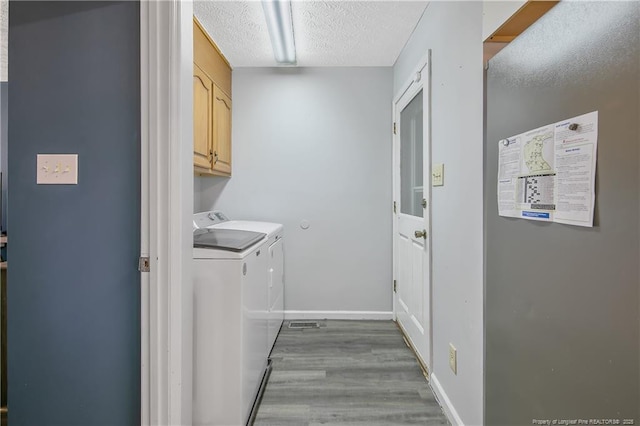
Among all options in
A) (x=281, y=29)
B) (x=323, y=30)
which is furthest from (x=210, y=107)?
(x=323, y=30)

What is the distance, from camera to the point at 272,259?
241cm

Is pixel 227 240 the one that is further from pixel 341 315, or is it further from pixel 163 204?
pixel 341 315

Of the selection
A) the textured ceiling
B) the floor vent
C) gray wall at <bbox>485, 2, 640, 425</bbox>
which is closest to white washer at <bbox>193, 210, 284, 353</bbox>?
the floor vent

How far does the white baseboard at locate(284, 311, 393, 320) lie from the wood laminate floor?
299 mm

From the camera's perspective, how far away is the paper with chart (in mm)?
752

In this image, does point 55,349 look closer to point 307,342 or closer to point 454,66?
point 307,342

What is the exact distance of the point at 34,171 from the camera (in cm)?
113

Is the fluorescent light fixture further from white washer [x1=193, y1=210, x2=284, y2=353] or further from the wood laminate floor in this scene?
the wood laminate floor

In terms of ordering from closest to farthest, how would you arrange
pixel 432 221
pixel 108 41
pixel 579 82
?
1. pixel 579 82
2. pixel 108 41
3. pixel 432 221

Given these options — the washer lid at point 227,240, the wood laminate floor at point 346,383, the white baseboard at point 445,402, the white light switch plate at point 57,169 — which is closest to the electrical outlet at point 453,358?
the white baseboard at point 445,402

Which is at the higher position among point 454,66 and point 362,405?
point 454,66

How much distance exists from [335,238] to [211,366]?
1.78 metres

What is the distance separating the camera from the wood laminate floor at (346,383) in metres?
1.69

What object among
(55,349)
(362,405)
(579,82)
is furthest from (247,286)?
(579,82)
